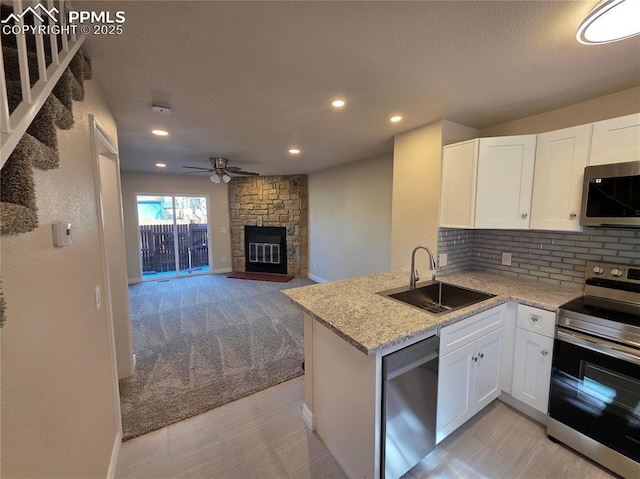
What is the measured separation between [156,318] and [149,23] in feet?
12.6

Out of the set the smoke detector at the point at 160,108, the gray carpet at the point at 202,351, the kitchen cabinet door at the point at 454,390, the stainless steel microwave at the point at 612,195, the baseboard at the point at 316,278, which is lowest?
the gray carpet at the point at 202,351

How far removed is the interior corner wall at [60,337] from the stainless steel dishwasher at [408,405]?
1335 mm

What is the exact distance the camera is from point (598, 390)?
1.57 m

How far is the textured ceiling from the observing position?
1.14 meters

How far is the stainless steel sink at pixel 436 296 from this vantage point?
78.5 inches

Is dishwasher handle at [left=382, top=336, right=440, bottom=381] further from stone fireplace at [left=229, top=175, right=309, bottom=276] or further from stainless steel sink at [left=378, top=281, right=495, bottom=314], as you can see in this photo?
stone fireplace at [left=229, top=175, right=309, bottom=276]

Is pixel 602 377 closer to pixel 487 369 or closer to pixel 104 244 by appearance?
pixel 487 369

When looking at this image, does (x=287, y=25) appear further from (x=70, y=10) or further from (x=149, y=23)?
(x=70, y=10)

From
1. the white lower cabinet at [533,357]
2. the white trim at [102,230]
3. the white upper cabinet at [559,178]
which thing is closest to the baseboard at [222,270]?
the white trim at [102,230]

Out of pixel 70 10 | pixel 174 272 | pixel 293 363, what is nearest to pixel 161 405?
pixel 293 363

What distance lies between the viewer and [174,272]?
6277 millimetres

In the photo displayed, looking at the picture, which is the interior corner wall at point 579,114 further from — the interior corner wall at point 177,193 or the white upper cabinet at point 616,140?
the interior corner wall at point 177,193

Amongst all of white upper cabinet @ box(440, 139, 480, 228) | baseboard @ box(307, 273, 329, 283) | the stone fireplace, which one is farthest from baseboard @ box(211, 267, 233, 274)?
white upper cabinet @ box(440, 139, 480, 228)

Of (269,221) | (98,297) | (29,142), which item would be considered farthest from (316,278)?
(29,142)
